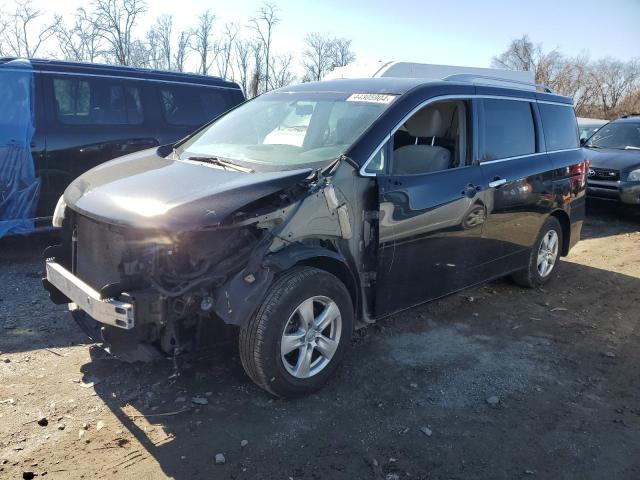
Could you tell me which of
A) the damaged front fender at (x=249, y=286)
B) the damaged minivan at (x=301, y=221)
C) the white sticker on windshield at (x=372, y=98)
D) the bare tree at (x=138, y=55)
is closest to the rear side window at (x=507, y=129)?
the damaged minivan at (x=301, y=221)

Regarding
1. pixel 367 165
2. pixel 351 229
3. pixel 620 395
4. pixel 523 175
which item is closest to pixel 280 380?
pixel 351 229

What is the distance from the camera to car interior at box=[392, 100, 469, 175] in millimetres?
4023

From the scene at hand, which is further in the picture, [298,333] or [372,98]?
[372,98]

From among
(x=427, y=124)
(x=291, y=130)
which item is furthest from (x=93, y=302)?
(x=427, y=124)

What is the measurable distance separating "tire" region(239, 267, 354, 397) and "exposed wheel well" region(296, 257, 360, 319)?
0.29ft

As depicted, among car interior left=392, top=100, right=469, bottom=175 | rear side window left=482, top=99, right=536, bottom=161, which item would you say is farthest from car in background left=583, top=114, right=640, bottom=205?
car interior left=392, top=100, right=469, bottom=175

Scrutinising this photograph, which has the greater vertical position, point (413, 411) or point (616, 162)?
point (616, 162)

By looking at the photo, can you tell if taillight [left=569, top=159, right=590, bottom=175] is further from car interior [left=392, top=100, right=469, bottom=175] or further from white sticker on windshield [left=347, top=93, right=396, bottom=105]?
white sticker on windshield [left=347, top=93, right=396, bottom=105]

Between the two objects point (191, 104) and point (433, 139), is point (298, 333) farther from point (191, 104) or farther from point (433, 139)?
point (191, 104)

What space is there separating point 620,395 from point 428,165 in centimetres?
207

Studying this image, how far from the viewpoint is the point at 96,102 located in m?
6.34

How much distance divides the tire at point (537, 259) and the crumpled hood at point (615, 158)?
14.6 ft

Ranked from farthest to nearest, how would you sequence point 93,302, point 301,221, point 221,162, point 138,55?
1. point 138,55
2. point 221,162
3. point 301,221
4. point 93,302

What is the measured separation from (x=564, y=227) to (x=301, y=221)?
4.00 m
